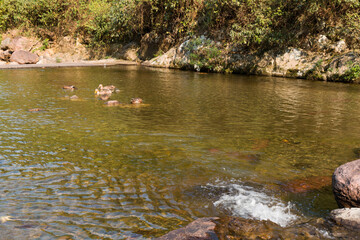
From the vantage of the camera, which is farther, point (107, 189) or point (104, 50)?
point (104, 50)

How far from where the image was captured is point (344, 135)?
8156 millimetres

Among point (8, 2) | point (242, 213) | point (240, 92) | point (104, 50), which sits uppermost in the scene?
point (8, 2)

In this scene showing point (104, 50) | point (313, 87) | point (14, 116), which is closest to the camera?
point (14, 116)

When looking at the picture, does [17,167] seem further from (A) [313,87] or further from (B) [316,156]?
(A) [313,87]

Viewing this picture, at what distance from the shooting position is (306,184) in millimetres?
5254

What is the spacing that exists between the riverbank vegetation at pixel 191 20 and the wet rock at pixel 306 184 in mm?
18344

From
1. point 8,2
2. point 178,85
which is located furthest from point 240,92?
point 8,2

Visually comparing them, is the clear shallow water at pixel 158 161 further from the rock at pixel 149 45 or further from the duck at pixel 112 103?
the rock at pixel 149 45

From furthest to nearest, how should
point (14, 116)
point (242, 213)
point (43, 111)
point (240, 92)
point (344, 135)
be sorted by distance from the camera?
1. point (240, 92)
2. point (43, 111)
3. point (14, 116)
4. point (344, 135)
5. point (242, 213)

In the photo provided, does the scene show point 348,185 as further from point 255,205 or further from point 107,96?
point 107,96

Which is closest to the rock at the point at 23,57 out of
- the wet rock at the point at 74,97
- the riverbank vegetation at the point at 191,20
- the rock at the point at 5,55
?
the rock at the point at 5,55

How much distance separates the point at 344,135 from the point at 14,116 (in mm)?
9448

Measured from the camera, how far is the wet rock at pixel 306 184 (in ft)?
16.6

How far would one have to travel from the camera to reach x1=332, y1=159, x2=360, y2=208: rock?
13.2ft
